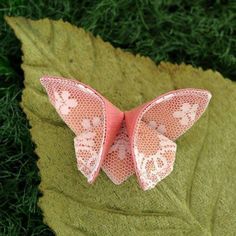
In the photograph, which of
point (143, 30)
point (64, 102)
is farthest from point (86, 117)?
point (143, 30)

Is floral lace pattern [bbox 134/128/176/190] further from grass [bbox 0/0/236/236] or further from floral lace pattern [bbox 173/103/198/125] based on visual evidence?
grass [bbox 0/0/236/236]

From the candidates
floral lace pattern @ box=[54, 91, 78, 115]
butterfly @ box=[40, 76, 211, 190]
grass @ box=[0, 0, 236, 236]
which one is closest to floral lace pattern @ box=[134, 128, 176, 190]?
butterfly @ box=[40, 76, 211, 190]

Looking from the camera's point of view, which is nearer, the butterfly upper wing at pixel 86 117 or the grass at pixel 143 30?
the butterfly upper wing at pixel 86 117

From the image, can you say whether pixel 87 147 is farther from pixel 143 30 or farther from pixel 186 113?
pixel 143 30

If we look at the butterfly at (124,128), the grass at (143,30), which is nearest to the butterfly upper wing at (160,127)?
the butterfly at (124,128)

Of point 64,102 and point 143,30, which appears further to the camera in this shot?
point 143,30

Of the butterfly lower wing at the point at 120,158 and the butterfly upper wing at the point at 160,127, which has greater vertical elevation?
the butterfly upper wing at the point at 160,127

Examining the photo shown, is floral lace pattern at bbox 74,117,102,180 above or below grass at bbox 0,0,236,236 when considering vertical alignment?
below

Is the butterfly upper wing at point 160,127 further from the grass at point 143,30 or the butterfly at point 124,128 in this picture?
the grass at point 143,30
